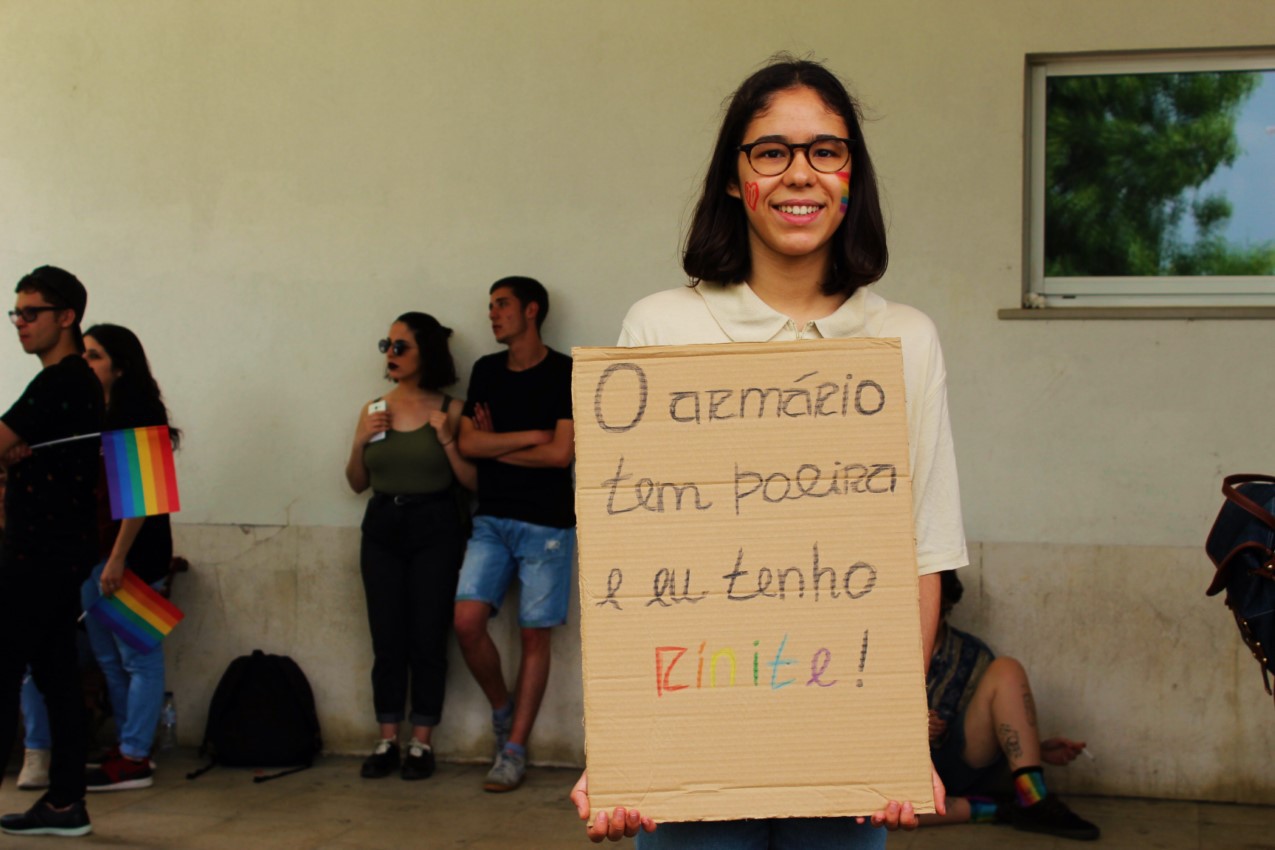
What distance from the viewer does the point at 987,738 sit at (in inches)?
194

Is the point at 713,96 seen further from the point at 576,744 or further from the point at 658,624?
the point at 658,624

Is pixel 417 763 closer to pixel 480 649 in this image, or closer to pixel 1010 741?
pixel 480 649

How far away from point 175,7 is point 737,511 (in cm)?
512

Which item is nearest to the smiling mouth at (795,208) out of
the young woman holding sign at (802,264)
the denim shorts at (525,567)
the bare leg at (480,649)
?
the young woman holding sign at (802,264)

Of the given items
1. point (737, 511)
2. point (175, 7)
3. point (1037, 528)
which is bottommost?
point (1037, 528)

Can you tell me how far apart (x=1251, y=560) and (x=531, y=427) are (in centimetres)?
321

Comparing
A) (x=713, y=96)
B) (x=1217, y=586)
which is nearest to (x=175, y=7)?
(x=713, y=96)

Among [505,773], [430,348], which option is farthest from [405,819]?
[430,348]

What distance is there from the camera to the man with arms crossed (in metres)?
5.61

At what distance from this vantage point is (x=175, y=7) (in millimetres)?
6191

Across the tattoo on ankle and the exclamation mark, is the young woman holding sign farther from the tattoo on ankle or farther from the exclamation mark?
the tattoo on ankle

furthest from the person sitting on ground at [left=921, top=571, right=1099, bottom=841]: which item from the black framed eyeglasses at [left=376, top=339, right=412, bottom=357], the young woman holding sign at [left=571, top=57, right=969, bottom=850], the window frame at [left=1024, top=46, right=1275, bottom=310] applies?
the young woman holding sign at [left=571, top=57, right=969, bottom=850]

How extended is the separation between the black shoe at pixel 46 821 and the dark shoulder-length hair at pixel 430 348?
201cm

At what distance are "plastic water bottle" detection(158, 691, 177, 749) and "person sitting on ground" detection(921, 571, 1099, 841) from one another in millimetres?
3306
